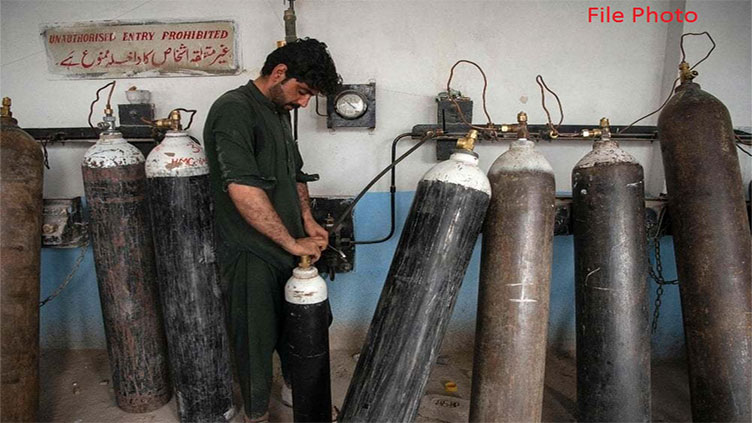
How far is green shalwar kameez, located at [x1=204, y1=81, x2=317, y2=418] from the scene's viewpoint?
1442 millimetres

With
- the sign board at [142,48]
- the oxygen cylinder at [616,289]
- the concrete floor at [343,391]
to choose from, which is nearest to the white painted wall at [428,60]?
the sign board at [142,48]

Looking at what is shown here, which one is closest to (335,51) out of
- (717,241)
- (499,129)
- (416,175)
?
(416,175)

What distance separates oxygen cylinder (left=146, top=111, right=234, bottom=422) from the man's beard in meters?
0.32

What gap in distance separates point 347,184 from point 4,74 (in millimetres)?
1721

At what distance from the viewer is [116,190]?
64.0 inches

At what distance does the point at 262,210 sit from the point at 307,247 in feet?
0.65

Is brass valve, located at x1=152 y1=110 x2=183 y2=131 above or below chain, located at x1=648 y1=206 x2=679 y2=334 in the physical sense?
above

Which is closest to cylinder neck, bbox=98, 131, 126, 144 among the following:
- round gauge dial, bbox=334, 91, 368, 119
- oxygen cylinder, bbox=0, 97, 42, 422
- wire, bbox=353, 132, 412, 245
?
oxygen cylinder, bbox=0, 97, 42, 422

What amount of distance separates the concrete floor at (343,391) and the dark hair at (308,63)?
1302 mm

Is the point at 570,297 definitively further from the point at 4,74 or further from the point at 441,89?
the point at 4,74

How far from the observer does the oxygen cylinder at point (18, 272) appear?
1491 millimetres

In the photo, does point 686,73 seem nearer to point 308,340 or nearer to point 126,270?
point 308,340

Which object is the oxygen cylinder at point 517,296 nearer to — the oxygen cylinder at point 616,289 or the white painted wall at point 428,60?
the oxygen cylinder at point 616,289

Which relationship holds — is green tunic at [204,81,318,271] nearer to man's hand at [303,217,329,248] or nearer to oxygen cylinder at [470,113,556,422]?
man's hand at [303,217,329,248]
